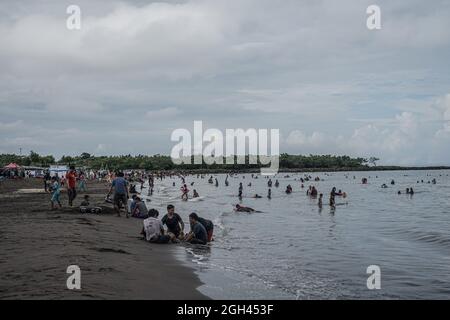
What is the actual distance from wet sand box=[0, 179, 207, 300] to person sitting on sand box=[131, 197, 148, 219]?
12.2 ft

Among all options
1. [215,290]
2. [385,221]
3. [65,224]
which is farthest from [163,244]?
[385,221]

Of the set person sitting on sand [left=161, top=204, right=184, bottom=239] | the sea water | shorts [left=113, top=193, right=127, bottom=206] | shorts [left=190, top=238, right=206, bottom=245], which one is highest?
shorts [left=113, top=193, right=127, bottom=206]

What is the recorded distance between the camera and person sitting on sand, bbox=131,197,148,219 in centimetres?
2097

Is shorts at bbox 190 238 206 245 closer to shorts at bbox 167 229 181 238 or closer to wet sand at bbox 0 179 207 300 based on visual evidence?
shorts at bbox 167 229 181 238

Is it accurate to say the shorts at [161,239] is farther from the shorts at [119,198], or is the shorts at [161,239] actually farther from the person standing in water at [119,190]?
the shorts at [119,198]

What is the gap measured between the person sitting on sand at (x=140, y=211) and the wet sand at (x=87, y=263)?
372 centimetres

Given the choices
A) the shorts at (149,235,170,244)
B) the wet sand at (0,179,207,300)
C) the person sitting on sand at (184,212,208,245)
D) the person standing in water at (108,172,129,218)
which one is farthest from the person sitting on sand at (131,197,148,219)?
the shorts at (149,235,170,244)

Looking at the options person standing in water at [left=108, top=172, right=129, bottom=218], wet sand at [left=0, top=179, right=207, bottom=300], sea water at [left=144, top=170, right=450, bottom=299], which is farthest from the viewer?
person standing in water at [left=108, top=172, right=129, bottom=218]

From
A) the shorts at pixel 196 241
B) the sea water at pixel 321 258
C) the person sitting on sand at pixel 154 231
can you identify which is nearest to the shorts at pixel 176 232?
the shorts at pixel 196 241

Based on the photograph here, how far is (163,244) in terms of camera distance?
15.4 metres

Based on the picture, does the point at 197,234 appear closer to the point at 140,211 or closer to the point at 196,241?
the point at 196,241

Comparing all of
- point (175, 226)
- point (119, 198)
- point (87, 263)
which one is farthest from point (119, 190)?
point (87, 263)

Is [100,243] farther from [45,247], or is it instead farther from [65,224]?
[65,224]

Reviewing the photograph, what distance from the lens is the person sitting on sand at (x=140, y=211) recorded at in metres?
21.0
